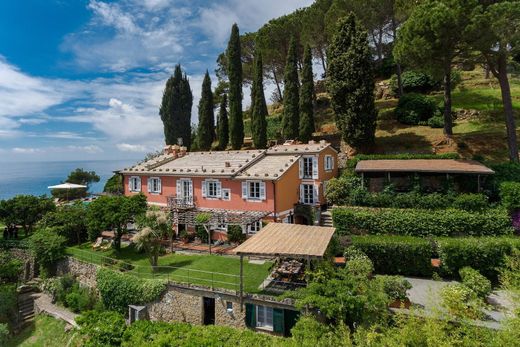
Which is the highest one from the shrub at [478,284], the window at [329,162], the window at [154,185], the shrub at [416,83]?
the shrub at [416,83]

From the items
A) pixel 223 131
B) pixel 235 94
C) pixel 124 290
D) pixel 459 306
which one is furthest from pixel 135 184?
pixel 459 306

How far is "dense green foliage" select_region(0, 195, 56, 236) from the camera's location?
3039 cm

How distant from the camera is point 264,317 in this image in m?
15.0

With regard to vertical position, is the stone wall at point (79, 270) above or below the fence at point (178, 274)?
below

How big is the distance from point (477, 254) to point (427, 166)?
28.5ft

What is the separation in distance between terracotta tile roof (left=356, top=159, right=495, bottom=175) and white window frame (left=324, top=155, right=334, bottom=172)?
2.94 m

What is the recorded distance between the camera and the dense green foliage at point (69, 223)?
1112 inches

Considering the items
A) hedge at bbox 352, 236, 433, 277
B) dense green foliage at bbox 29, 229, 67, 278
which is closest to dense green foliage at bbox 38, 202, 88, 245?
dense green foliage at bbox 29, 229, 67, 278

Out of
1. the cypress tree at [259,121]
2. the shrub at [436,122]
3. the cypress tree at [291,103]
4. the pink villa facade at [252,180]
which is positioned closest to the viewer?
the pink villa facade at [252,180]

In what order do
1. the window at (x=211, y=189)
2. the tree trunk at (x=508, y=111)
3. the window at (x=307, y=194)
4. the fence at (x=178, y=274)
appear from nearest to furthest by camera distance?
the fence at (x=178, y=274) < the tree trunk at (x=508, y=111) < the window at (x=211, y=189) < the window at (x=307, y=194)

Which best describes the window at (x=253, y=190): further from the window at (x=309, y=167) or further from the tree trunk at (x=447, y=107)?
the tree trunk at (x=447, y=107)

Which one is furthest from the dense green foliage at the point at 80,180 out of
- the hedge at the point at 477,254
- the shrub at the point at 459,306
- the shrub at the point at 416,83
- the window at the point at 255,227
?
the shrub at the point at 416,83

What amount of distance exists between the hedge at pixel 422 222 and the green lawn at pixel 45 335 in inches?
759

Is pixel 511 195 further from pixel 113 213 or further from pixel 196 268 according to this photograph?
pixel 113 213
